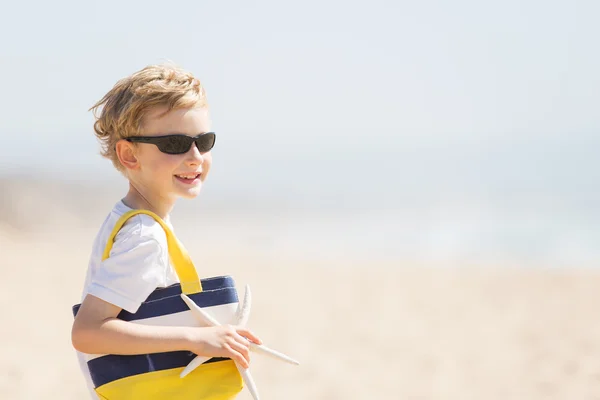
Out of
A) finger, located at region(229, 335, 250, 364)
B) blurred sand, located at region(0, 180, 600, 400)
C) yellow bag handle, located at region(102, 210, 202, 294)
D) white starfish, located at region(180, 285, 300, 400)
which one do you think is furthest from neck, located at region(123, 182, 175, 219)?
blurred sand, located at region(0, 180, 600, 400)

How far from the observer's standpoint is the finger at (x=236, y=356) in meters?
2.02

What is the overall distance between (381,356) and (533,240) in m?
10.8

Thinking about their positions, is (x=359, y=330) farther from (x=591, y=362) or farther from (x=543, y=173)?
(x=543, y=173)

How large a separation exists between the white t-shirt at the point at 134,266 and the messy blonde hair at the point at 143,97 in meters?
0.28

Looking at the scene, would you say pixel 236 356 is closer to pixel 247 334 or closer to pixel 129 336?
pixel 247 334

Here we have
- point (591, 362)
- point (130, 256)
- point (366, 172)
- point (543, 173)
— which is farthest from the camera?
point (366, 172)

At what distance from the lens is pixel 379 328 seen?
8.40 meters

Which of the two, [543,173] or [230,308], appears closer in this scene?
[230,308]

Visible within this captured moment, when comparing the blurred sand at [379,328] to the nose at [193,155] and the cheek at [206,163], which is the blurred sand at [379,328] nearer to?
the cheek at [206,163]

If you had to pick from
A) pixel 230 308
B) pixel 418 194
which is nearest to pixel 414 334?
pixel 230 308

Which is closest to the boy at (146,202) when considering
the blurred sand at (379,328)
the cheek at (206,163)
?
the cheek at (206,163)

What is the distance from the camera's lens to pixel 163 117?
7.07 ft

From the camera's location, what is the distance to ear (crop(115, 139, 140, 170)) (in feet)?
7.19

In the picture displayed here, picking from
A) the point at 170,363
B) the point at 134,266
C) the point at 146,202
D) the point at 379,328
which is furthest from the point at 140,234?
the point at 379,328
